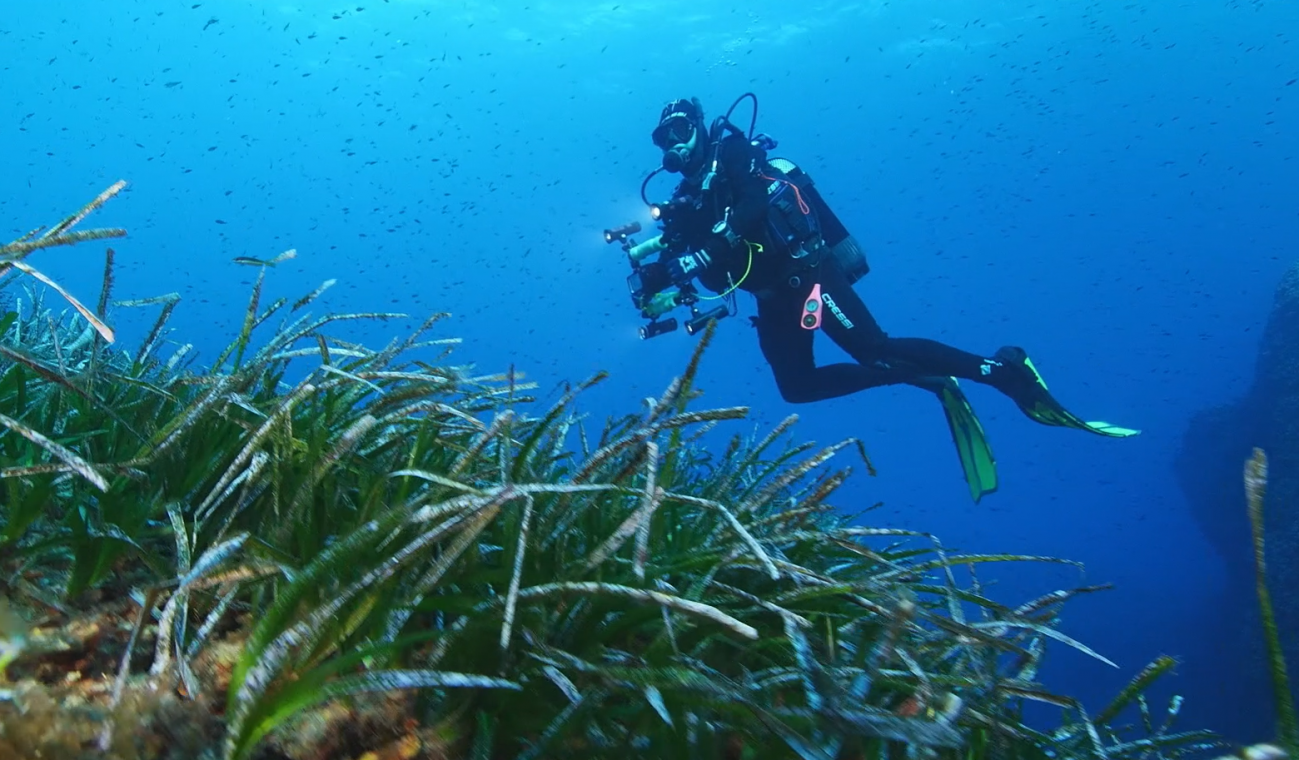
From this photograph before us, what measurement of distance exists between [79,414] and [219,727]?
1.10m

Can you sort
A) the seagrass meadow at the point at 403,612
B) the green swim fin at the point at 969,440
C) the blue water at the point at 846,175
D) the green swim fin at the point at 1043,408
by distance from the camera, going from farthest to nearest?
the blue water at the point at 846,175
the green swim fin at the point at 969,440
the green swim fin at the point at 1043,408
the seagrass meadow at the point at 403,612

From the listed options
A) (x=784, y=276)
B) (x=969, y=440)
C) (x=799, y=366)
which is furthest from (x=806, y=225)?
(x=969, y=440)

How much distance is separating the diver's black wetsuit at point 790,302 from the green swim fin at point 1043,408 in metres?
0.26

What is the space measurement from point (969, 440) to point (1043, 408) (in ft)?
3.28

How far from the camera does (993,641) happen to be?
1399 mm

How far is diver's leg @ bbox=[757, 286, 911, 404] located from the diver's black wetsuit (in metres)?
0.01

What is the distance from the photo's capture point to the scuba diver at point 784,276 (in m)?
8.18

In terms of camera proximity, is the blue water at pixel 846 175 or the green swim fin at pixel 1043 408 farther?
the blue water at pixel 846 175

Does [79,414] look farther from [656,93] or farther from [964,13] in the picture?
[656,93]

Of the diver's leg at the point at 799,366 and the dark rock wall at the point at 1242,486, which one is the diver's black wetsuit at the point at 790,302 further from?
the dark rock wall at the point at 1242,486

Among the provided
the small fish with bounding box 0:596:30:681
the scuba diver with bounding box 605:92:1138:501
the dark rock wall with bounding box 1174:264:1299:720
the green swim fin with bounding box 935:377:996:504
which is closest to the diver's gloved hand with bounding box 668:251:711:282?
the scuba diver with bounding box 605:92:1138:501

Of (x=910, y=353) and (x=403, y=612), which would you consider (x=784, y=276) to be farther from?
(x=403, y=612)

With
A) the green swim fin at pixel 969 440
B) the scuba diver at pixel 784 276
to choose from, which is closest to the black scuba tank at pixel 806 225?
the scuba diver at pixel 784 276

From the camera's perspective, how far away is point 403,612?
108 centimetres
